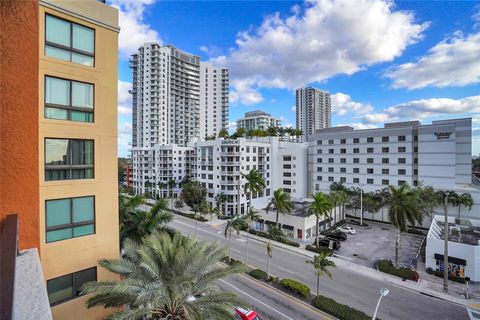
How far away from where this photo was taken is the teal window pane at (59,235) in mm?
9297

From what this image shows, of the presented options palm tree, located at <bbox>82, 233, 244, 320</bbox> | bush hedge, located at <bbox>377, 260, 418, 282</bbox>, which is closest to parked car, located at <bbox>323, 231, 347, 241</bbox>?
bush hedge, located at <bbox>377, 260, 418, 282</bbox>

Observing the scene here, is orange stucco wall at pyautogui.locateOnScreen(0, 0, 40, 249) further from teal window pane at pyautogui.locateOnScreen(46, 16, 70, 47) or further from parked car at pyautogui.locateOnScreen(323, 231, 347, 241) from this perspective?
parked car at pyautogui.locateOnScreen(323, 231, 347, 241)

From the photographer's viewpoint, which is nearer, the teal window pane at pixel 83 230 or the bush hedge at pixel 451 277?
the teal window pane at pixel 83 230

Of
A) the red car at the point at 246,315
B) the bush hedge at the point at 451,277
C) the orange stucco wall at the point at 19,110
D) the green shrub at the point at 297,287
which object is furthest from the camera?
the bush hedge at the point at 451,277

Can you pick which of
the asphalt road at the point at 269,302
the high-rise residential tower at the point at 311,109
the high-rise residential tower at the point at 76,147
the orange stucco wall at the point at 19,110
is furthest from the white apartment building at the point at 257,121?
the orange stucco wall at the point at 19,110

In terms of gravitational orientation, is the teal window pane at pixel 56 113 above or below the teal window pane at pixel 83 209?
above

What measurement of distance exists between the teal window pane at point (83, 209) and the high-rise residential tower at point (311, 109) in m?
A: 152

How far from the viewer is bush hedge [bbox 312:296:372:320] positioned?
56.6 feet

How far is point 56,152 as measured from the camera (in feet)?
30.8

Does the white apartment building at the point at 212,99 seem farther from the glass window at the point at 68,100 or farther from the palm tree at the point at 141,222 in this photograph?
the glass window at the point at 68,100

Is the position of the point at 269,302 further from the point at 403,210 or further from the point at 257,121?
the point at 257,121

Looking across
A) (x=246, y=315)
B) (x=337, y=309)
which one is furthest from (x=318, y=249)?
(x=246, y=315)

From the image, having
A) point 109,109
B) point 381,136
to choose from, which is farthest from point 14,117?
point 381,136

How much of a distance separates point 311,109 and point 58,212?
16021 cm
